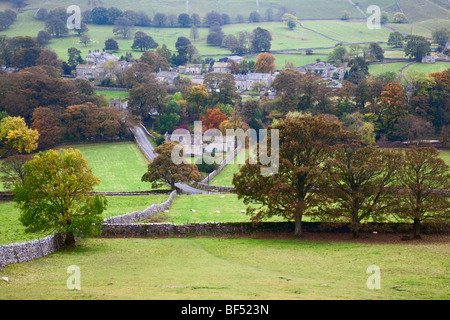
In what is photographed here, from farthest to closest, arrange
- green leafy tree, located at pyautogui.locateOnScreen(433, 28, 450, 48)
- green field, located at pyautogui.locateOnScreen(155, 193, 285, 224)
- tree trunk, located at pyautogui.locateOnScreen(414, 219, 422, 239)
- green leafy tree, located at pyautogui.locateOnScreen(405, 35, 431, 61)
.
→ green leafy tree, located at pyautogui.locateOnScreen(433, 28, 450, 48)
green leafy tree, located at pyautogui.locateOnScreen(405, 35, 431, 61)
green field, located at pyautogui.locateOnScreen(155, 193, 285, 224)
tree trunk, located at pyautogui.locateOnScreen(414, 219, 422, 239)

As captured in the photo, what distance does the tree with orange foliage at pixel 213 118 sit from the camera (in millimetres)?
105500

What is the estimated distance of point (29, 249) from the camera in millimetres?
31531

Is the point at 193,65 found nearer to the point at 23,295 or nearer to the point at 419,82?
the point at 419,82

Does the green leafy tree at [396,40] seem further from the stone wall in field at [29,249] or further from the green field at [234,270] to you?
the stone wall in field at [29,249]

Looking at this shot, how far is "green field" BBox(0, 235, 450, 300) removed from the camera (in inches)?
904

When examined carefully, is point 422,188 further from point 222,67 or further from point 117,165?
point 222,67

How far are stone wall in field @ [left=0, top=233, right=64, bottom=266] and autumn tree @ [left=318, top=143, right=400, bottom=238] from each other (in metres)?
20.1

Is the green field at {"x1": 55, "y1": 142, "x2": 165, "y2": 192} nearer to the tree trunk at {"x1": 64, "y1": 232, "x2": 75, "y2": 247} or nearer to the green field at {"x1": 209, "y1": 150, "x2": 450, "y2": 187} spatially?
the green field at {"x1": 209, "y1": 150, "x2": 450, "y2": 187}

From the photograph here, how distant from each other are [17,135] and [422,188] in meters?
72.8

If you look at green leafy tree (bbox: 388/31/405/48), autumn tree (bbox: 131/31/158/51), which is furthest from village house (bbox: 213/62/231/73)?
green leafy tree (bbox: 388/31/405/48)

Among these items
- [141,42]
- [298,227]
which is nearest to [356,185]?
[298,227]

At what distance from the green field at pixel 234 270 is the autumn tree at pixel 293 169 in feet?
9.96

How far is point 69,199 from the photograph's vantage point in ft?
120

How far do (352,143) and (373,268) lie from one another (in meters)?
14.4
